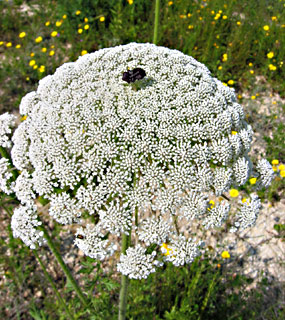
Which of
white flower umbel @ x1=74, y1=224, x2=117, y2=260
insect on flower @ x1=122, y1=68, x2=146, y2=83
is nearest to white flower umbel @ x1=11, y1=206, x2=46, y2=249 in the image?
white flower umbel @ x1=74, y1=224, x2=117, y2=260

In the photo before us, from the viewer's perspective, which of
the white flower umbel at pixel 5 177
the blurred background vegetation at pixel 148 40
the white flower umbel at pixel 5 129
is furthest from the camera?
the blurred background vegetation at pixel 148 40

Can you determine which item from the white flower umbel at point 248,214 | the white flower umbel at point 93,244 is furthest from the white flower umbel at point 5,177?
the white flower umbel at point 248,214

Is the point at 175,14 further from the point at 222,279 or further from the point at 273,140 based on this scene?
the point at 222,279

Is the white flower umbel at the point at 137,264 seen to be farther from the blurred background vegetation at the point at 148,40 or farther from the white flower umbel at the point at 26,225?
the blurred background vegetation at the point at 148,40

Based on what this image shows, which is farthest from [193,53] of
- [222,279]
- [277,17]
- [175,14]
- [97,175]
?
[97,175]

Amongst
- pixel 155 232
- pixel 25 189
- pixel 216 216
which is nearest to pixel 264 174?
pixel 216 216
